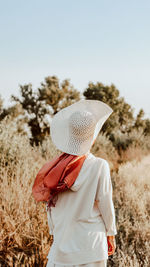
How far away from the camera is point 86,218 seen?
1.93 metres

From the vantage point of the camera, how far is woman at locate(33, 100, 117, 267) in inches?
75.2

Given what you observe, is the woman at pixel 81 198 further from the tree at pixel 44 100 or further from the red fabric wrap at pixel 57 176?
the tree at pixel 44 100

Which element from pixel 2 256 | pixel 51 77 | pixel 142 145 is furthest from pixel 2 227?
pixel 51 77

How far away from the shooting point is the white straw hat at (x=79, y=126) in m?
1.92

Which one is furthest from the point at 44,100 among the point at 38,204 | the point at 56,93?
the point at 38,204

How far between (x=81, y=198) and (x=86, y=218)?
A: 6.0 inches

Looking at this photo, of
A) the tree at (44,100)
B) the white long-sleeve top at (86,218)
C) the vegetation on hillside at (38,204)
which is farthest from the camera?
the tree at (44,100)

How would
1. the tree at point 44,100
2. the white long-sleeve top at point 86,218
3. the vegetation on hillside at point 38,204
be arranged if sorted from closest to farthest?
the white long-sleeve top at point 86,218 → the vegetation on hillside at point 38,204 → the tree at point 44,100

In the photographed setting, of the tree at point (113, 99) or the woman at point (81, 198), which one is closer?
the woman at point (81, 198)

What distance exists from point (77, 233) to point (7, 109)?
2607 centimetres

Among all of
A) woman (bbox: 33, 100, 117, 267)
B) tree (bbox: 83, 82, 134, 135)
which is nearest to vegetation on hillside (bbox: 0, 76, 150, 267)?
woman (bbox: 33, 100, 117, 267)

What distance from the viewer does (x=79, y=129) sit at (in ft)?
6.31

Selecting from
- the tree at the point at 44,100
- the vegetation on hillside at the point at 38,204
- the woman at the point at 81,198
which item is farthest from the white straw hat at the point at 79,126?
the tree at the point at 44,100

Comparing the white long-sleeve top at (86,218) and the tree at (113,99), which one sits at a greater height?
the tree at (113,99)
